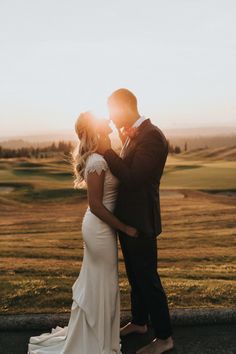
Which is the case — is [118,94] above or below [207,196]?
above

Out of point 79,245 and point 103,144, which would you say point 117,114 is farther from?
point 79,245

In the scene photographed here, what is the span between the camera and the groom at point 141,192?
14.2ft

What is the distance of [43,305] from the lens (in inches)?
240

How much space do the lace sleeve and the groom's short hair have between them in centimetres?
52

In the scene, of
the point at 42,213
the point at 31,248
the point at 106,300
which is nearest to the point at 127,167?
the point at 106,300

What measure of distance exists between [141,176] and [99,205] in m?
0.44

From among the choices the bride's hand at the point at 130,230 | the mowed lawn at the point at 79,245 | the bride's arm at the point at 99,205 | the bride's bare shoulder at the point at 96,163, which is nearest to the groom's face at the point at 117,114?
the bride's bare shoulder at the point at 96,163

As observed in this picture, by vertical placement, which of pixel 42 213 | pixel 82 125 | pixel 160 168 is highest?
pixel 82 125

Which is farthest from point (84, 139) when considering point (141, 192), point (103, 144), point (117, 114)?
point (141, 192)

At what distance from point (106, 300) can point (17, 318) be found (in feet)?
3.76

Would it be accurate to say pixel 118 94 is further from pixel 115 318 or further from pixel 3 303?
pixel 3 303

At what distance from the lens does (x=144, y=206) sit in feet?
14.8

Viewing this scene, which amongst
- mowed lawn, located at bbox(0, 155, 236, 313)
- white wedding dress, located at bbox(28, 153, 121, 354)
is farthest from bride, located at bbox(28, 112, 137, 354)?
mowed lawn, located at bbox(0, 155, 236, 313)

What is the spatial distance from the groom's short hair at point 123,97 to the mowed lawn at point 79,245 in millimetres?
2659
